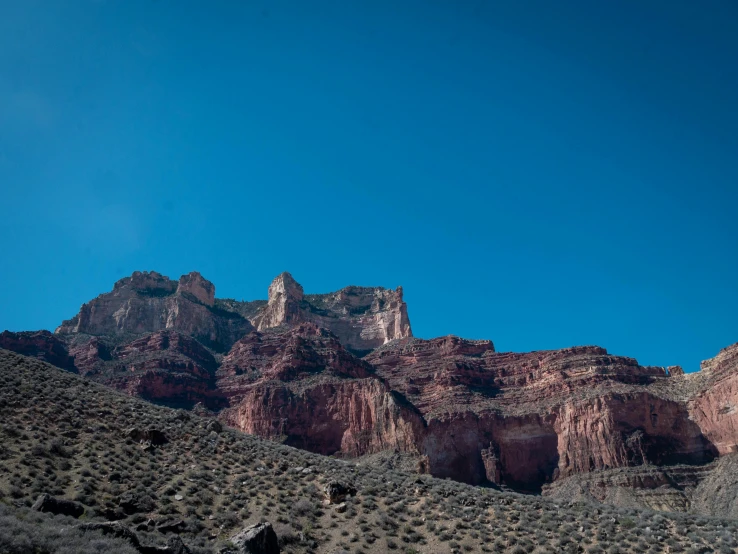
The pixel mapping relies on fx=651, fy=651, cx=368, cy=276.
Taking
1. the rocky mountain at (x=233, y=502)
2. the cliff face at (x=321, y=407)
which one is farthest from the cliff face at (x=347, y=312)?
the rocky mountain at (x=233, y=502)

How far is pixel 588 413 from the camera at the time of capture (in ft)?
276

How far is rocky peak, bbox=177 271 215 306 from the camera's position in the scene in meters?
144

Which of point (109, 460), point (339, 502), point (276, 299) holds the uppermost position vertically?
point (276, 299)

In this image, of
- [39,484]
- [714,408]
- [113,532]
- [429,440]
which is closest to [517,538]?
[113,532]

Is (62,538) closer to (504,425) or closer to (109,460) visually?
(109,460)

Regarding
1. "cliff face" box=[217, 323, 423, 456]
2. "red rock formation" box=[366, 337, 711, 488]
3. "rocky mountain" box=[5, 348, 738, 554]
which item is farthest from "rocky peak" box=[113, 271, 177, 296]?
"rocky mountain" box=[5, 348, 738, 554]

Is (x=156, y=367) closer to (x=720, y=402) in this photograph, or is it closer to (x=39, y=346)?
(x=39, y=346)

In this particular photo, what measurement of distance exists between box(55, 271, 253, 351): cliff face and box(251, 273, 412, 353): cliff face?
9.31 metres

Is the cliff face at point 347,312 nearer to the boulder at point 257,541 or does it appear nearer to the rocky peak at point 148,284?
the rocky peak at point 148,284

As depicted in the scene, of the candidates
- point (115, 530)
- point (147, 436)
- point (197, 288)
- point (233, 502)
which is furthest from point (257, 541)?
point (197, 288)

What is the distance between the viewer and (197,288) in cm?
14700

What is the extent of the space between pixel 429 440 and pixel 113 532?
66012 mm

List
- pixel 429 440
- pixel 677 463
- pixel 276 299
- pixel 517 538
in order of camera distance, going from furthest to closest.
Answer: pixel 276 299 < pixel 429 440 < pixel 677 463 < pixel 517 538

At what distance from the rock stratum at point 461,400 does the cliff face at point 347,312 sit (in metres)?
20.9
